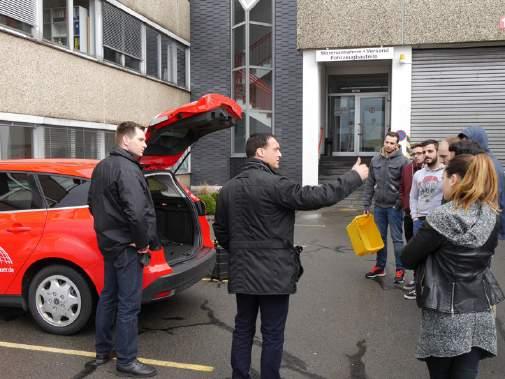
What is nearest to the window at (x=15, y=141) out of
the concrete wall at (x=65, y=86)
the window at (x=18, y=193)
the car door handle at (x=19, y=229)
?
the concrete wall at (x=65, y=86)

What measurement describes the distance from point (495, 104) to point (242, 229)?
13.9 meters

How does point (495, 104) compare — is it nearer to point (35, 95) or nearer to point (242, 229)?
point (35, 95)

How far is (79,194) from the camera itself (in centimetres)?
441

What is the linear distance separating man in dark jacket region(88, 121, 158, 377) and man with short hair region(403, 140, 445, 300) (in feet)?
9.46

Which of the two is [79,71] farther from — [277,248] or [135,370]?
[277,248]

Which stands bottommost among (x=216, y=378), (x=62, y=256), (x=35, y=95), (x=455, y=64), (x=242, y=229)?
(x=216, y=378)

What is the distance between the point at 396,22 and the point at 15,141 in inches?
414

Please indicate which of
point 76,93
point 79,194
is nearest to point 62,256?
point 79,194

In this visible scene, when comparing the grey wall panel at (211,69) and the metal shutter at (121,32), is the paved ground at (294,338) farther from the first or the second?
the grey wall panel at (211,69)

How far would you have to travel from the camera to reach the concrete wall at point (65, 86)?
9047mm

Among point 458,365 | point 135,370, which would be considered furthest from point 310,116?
point 458,365

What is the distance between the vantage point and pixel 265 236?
10.2 ft

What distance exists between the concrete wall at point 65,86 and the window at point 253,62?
345 cm

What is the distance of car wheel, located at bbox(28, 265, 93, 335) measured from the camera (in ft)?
14.2
